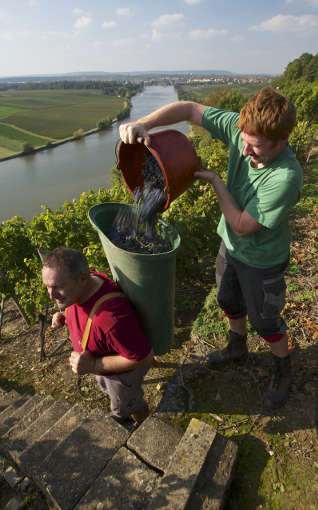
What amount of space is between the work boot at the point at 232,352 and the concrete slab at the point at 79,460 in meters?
1.18

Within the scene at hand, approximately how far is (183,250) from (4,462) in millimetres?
3208

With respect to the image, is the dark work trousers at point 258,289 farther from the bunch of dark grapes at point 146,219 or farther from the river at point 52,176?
the river at point 52,176

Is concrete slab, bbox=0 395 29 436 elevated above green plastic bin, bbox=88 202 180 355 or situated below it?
below

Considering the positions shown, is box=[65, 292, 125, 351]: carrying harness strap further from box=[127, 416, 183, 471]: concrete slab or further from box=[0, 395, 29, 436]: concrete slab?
box=[0, 395, 29, 436]: concrete slab

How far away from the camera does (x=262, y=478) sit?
2.00m

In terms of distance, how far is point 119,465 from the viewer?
178 centimetres

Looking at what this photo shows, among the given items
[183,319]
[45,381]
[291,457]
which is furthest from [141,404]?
[45,381]

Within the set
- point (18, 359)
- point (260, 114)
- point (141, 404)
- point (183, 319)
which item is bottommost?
point (18, 359)

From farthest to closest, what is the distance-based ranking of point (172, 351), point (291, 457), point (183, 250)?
Answer: point (183, 250)
point (172, 351)
point (291, 457)

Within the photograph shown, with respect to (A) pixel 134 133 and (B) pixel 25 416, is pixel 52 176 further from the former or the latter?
(A) pixel 134 133

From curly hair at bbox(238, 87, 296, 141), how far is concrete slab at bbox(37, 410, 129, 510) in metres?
2.16

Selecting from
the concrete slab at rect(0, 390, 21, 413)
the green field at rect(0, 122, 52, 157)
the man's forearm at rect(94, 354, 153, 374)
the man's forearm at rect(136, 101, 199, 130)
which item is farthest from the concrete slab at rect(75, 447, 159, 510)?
the green field at rect(0, 122, 52, 157)

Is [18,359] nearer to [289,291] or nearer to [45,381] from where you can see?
[45,381]

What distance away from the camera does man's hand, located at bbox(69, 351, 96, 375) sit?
188cm
